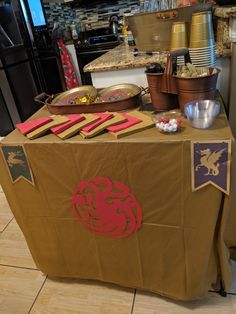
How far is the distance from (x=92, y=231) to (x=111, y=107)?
1.77ft

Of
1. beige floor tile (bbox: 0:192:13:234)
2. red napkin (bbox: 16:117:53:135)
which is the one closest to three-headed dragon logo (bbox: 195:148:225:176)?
red napkin (bbox: 16:117:53:135)

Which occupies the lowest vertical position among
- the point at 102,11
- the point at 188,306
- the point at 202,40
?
the point at 188,306

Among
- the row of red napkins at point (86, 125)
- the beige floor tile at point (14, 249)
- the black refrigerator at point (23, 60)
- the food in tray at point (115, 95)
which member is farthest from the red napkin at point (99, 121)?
the black refrigerator at point (23, 60)

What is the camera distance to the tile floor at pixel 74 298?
1166mm

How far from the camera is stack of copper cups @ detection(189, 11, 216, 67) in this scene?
1020mm

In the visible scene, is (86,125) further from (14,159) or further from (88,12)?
(88,12)

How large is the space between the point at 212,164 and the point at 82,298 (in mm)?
935

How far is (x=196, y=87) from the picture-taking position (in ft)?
2.96

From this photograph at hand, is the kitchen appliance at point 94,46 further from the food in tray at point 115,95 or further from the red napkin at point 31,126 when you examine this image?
the red napkin at point 31,126

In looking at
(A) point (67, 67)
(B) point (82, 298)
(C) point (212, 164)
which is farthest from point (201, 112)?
(A) point (67, 67)

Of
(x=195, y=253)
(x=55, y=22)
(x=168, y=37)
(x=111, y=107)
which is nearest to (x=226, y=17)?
(x=168, y=37)

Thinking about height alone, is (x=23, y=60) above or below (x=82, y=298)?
above

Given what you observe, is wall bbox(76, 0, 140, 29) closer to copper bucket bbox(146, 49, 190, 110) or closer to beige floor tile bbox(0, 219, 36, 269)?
copper bucket bbox(146, 49, 190, 110)

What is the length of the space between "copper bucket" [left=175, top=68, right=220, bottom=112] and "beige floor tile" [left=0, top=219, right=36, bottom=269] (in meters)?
1.24
